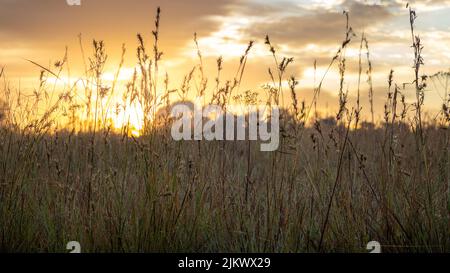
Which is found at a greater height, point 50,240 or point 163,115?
point 163,115

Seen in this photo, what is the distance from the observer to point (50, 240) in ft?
11.4

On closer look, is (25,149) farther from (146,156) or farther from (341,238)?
(341,238)

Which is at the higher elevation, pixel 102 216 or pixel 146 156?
pixel 146 156

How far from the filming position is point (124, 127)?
3982 mm

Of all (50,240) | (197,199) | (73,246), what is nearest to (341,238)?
(197,199)

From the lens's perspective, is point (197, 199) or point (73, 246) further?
point (197, 199)
